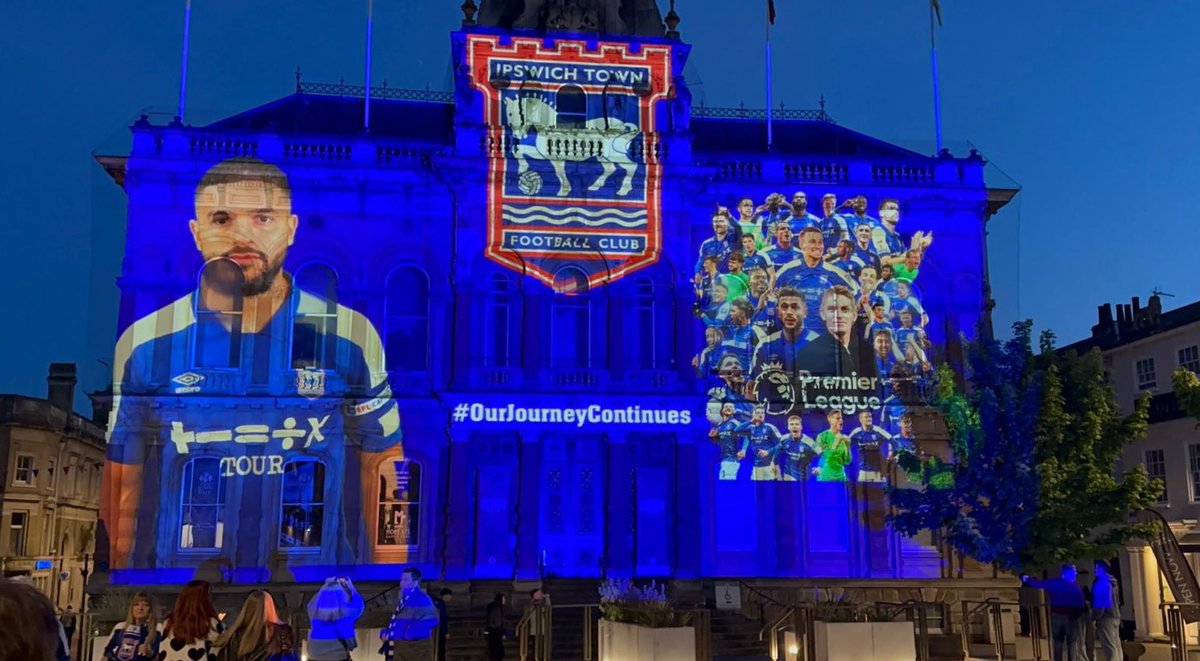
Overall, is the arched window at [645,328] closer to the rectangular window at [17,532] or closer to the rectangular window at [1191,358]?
the rectangular window at [1191,358]

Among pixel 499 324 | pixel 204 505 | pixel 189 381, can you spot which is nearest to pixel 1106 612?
pixel 499 324

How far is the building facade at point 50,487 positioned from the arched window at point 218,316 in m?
13.2

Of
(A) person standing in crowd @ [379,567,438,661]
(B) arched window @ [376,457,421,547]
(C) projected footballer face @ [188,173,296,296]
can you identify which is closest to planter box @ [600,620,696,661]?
(A) person standing in crowd @ [379,567,438,661]

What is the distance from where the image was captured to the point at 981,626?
74.9 ft

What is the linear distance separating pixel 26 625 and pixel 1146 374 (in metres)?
30.9

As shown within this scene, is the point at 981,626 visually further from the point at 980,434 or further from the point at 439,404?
the point at 439,404

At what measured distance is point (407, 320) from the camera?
84.7ft

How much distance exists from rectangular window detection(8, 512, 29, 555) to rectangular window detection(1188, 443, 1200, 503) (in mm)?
36596

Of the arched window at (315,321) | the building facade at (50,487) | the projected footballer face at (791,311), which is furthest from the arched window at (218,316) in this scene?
the projected footballer face at (791,311)

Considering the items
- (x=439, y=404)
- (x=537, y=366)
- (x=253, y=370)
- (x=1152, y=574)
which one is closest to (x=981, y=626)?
(x=1152, y=574)

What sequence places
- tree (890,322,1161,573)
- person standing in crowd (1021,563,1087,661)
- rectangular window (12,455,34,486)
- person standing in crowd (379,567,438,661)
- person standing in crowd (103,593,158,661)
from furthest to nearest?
rectangular window (12,455,34,486), tree (890,322,1161,573), person standing in crowd (1021,563,1087,661), person standing in crowd (379,567,438,661), person standing in crowd (103,593,158,661)

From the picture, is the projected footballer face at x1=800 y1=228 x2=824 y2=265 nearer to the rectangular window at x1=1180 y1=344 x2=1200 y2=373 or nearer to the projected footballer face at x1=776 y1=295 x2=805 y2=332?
the projected footballer face at x1=776 y1=295 x2=805 y2=332

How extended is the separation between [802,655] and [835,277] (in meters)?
13.2

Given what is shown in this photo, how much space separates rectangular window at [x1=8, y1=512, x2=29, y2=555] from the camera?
36.0 meters
